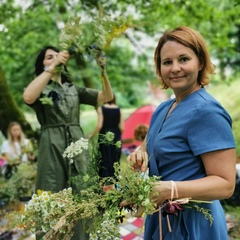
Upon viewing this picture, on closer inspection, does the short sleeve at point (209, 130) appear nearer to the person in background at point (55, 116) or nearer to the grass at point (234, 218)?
the person in background at point (55, 116)

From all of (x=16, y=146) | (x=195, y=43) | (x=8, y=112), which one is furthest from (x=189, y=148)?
(x=16, y=146)

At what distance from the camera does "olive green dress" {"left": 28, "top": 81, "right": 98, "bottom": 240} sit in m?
2.61

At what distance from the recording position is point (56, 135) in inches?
105

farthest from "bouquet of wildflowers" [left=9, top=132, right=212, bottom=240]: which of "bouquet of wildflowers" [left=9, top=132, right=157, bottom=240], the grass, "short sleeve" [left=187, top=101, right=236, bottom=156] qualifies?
the grass

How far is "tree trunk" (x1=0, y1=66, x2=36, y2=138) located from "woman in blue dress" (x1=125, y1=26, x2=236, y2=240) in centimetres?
410

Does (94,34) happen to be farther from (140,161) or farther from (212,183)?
(212,183)

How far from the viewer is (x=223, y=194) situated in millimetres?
1245

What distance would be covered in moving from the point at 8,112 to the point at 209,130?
4509mm

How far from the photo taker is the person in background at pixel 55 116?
2.56 meters

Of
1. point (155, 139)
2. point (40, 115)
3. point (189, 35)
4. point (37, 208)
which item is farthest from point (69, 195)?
point (40, 115)

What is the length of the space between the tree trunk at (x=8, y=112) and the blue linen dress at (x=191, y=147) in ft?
13.6

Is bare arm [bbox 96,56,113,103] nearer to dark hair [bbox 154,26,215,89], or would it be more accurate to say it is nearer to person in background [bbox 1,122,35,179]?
dark hair [bbox 154,26,215,89]

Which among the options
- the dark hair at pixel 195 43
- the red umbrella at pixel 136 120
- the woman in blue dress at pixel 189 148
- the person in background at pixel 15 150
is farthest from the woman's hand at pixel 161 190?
the red umbrella at pixel 136 120

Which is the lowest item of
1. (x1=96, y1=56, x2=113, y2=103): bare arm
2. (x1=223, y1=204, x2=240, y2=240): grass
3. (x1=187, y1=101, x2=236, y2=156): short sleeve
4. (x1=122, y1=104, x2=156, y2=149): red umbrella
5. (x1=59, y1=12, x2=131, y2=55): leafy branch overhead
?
(x1=223, y1=204, x2=240, y2=240): grass
